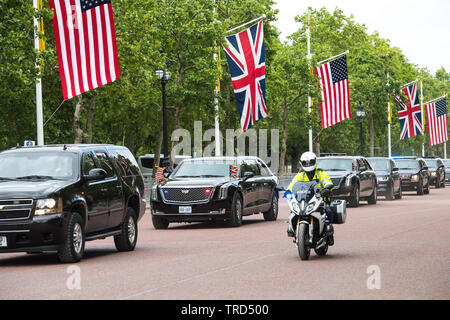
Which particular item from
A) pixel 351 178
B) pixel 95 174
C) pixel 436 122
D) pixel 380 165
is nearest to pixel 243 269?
pixel 95 174

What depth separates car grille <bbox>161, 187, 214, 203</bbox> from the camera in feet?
73.4

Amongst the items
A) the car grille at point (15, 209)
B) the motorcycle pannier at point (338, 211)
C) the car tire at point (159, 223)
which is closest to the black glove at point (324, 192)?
the motorcycle pannier at point (338, 211)

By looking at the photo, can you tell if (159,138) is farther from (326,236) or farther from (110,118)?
(326,236)

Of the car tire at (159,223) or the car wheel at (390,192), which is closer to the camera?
the car tire at (159,223)

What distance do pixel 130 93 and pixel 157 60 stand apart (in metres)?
3.02

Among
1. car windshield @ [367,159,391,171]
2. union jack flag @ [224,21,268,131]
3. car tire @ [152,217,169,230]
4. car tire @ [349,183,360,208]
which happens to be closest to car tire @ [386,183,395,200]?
car windshield @ [367,159,391,171]

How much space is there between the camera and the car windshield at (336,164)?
1336 inches

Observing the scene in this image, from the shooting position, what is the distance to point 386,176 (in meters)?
39.2

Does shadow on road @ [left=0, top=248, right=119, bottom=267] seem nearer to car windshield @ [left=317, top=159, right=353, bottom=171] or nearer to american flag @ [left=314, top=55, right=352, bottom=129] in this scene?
car windshield @ [left=317, top=159, right=353, bottom=171]

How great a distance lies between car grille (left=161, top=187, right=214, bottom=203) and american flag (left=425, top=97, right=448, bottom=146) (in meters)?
50.4

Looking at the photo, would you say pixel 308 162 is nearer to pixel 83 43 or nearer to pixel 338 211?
pixel 338 211

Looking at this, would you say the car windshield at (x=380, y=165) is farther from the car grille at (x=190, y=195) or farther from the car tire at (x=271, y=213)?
the car grille at (x=190, y=195)

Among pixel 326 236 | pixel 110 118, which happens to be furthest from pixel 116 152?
pixel 110 118

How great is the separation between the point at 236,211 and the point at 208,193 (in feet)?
3.63
